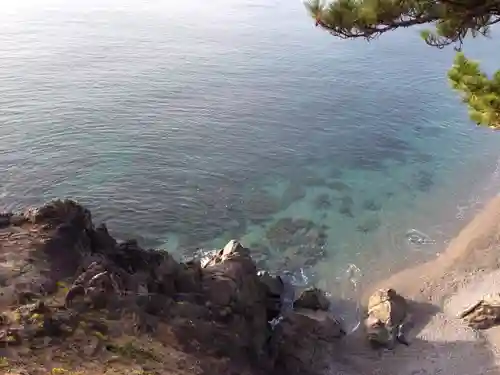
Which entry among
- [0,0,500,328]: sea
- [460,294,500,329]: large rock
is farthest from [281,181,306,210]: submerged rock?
[460,294,500,329]: large rock

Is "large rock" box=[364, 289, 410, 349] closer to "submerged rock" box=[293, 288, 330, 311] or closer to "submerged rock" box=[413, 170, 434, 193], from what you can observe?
"submerged rock" box=[293, 288, 330, 311]

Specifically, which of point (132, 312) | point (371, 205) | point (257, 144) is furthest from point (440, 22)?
point (257, 144)

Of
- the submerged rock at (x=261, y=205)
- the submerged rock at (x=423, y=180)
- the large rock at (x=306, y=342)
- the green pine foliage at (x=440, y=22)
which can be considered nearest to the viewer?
the green pine foliage at (x=440, y=22)

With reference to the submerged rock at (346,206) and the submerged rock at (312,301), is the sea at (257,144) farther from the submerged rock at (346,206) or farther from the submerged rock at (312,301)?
the submerged rock at (312,301)

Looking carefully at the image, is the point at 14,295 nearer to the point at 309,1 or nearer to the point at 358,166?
the point at 309,1

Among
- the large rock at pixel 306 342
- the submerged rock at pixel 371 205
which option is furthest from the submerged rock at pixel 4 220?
the submerged rock at pixel 371 205

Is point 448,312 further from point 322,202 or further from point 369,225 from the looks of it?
point 322,202

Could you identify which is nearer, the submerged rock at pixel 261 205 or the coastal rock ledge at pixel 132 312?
the coastal rock ledge at pixel 132 312

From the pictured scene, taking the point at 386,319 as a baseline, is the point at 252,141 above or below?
above
